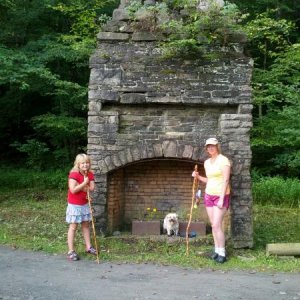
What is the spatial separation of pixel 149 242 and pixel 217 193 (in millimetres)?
1646

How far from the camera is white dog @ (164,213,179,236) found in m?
7.82

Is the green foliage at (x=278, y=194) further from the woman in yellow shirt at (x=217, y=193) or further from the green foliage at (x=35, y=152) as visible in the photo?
the green foliage at (x=35, y=152)

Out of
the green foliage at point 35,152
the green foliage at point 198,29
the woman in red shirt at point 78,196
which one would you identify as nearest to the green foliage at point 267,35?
the green foliage at point 198,29

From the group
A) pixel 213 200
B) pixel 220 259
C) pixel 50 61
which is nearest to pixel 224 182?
pixel 213 200

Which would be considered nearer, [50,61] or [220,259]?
[220,259]

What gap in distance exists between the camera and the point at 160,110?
26.1 feet

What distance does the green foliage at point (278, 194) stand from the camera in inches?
504

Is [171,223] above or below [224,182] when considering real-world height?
below

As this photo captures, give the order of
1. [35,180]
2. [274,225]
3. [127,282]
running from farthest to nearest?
[35,180] → [274,225] → [127,282]

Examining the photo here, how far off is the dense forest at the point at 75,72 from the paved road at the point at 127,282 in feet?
21.5

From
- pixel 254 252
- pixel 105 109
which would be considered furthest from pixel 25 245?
pixel 254 252

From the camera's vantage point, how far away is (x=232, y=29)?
7.89 meters

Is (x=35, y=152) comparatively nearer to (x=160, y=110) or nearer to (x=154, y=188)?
(x=154, y=188)

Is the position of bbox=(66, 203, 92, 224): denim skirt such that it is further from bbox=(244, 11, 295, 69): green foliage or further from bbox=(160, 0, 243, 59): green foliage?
bbox=(244, 11, 295, 69): green foliage
